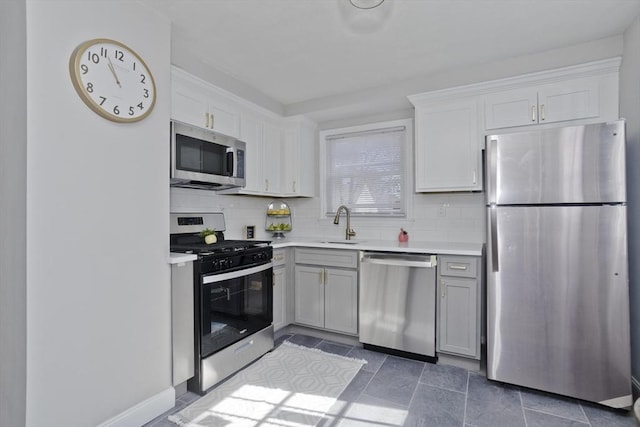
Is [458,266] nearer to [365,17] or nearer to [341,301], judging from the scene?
[341,301]

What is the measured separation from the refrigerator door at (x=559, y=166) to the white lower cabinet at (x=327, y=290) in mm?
1350

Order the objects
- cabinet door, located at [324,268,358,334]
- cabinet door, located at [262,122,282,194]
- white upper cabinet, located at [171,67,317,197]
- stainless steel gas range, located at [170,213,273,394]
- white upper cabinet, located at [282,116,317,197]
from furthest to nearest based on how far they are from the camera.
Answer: white upper cabinet, located at [282,116,317,197] → cabinet door, located at [262,122,282,194] → cabinet door, located at [324,268,358,334] → white upper cabinet, located at [171,67,317,197] → stainless steel gas range, located at [170,213,273,394]

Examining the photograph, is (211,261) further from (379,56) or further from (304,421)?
(379,56)

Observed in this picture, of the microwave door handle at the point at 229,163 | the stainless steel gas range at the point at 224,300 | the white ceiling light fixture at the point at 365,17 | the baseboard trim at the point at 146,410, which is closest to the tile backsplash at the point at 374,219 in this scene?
the stainless steel gas range at the point at 224,300

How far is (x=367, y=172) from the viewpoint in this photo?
12.0ft

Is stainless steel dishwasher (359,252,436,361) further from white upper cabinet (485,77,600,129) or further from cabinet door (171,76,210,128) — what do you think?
cabinet door (171,76,210,128)

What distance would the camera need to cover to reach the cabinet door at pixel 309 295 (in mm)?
3088

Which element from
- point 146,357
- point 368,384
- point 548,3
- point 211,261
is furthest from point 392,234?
point 146,357

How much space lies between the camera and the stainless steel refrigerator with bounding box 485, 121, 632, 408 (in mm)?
1949

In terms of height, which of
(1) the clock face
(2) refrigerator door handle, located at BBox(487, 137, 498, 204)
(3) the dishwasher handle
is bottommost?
(3) the dishwasher handle

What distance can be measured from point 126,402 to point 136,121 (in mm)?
1568

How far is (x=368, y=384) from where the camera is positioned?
2.29m

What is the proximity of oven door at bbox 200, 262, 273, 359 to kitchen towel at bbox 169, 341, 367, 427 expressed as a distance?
0.92ft

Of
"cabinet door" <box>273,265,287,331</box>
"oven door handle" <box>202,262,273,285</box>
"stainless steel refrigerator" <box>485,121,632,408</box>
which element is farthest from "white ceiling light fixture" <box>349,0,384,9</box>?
"cabinet door" <box>273,265,287,331</box>
